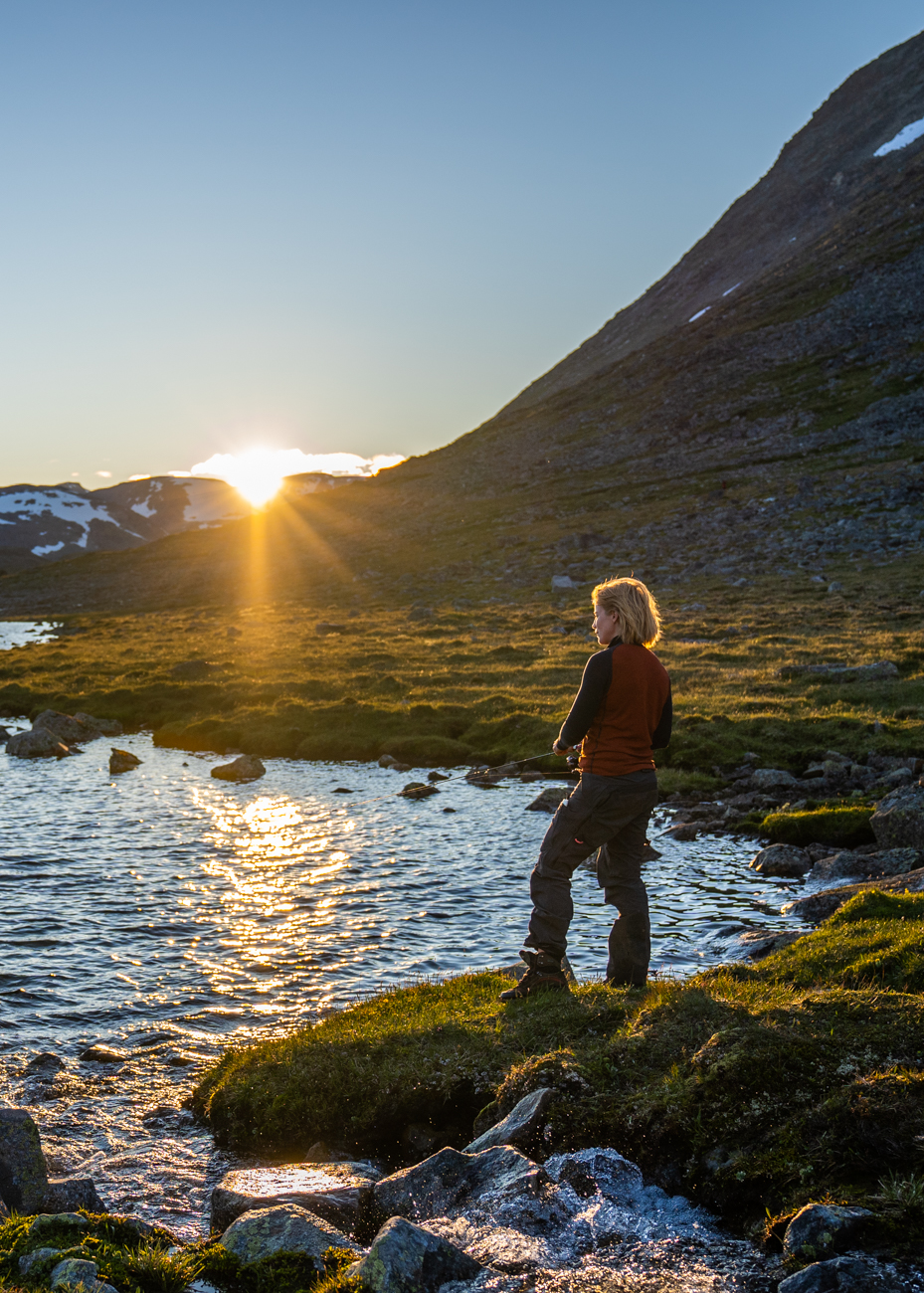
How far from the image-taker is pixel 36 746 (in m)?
29.7

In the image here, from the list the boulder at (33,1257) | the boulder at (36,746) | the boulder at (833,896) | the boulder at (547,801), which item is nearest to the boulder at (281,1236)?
the boulder at (33,1257)

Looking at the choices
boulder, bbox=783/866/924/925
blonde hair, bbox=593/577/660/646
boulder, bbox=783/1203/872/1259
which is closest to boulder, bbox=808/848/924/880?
boulder, bbox=783/866/924/925

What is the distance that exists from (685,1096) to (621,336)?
18520cm

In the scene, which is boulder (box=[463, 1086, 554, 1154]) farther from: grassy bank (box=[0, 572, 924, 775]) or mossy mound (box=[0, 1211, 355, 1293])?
grassy bank (box=[0, 572, 924, 775])

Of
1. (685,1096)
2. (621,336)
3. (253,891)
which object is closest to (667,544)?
(253,891)

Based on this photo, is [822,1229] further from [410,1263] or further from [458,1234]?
[410,1263]

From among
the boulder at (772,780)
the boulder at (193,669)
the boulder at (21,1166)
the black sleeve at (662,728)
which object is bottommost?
the boulder at (772,780)

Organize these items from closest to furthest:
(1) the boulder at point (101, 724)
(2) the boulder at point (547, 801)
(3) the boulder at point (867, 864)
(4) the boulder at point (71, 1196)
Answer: (4) the boulder at point (71, 1196), (3) the boulder at point (867, 864), (2) the boulder at point (547, 801), (1) the boulder at point (101, 724)

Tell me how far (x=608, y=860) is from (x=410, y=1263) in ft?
17.7

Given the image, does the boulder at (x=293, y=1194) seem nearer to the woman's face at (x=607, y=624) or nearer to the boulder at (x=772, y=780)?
the woman's face at (x=607, y=624)

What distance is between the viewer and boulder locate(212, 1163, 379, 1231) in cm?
703

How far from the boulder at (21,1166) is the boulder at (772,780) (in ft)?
64.5

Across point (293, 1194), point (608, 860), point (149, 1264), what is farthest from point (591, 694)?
point (149, 1264)

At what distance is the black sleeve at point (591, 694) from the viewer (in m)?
9.79
